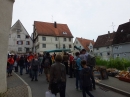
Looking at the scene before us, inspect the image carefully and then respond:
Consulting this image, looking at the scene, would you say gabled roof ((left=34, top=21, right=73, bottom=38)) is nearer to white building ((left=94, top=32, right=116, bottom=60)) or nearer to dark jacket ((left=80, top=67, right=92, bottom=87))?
white building ((left=94, top=32, right=116, bottom=60))

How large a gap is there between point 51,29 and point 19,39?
36.8ft

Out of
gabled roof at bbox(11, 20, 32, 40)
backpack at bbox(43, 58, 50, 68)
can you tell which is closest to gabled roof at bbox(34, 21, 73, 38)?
gabled roof at bbox(11, 20, 32, 40)

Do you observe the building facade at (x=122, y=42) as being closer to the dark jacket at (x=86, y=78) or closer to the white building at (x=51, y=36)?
the white building at (x=51, y=36)

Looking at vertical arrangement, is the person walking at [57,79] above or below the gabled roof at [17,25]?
below

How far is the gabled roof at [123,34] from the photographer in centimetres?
4296

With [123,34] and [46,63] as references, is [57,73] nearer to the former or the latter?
[46,63]

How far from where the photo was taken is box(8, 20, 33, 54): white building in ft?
186

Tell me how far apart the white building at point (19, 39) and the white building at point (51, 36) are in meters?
4.58

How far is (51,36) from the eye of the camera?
54.3m

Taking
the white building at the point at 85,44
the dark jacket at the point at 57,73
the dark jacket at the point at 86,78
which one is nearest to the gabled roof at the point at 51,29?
the white building at the point at 85,44

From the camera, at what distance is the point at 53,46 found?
54750mm

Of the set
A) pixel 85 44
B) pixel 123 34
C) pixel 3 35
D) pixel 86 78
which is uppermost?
pixel 123 34

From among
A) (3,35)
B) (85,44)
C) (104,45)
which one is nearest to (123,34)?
(104,45)

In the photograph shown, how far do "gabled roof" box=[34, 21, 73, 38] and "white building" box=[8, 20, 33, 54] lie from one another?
20.0 ft
